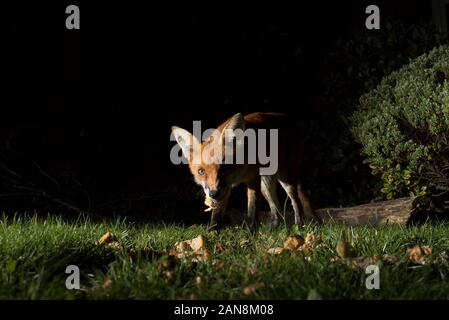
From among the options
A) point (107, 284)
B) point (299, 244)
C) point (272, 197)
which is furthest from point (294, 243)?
point (272, 197)

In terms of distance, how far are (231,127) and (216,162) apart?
34 cm

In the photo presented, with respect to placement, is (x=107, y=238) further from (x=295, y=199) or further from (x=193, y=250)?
(x=295, y=199)

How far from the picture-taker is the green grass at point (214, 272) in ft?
11.5

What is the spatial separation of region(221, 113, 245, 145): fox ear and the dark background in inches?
78.3

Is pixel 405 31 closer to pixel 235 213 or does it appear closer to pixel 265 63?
pixel 265 63

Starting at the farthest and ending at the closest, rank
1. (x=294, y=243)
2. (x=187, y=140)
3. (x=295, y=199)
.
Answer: (x=295, y=199) < (x=187, y=140) < (x=294, y=243)

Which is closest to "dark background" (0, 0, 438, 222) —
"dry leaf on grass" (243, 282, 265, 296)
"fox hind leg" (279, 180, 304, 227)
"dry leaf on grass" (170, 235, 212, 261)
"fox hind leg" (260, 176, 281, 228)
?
"fox hind leg" (260, 176, 281, 228)

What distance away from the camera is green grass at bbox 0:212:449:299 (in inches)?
138

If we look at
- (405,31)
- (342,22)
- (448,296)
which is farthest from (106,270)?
(342,22)

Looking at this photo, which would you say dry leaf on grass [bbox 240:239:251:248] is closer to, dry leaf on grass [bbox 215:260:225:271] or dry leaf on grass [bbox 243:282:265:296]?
dry leaf on grass [bbox 215:260:225:271]

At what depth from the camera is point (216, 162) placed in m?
6.16

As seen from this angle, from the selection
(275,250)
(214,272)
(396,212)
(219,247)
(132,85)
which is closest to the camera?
(214,272)

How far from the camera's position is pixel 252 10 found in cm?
920

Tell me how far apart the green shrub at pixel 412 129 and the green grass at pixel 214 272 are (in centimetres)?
207
